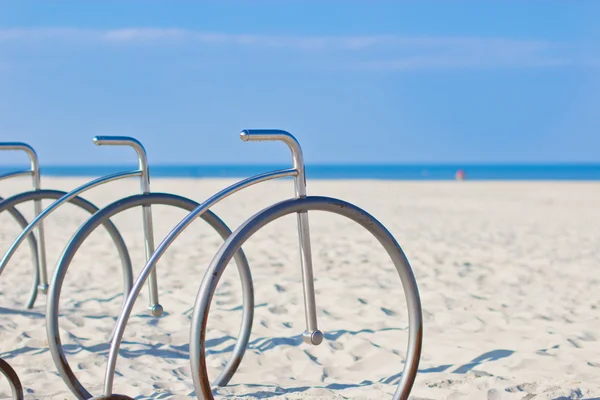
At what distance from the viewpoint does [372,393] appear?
3.15 metres

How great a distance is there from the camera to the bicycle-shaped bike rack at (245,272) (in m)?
2.24

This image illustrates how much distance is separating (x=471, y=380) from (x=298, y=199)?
1326 millimetres

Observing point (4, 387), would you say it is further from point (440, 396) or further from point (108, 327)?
point (440, 396)

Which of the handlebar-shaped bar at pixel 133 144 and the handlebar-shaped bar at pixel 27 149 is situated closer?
the handlebar-shaped bar at pixel 133 144

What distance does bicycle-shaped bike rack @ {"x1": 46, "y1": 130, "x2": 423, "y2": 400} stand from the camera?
7.36 feet

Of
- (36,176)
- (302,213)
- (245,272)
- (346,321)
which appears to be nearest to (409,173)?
(346,321)

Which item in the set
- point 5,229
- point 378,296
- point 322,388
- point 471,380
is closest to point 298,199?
point 322,388

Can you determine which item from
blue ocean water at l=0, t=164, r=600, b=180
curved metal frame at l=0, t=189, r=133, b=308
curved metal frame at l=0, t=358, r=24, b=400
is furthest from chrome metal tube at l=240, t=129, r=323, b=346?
blue ocean water at l=0, t=164, r=600, b=180

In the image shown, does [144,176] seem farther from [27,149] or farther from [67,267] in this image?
[27,149]

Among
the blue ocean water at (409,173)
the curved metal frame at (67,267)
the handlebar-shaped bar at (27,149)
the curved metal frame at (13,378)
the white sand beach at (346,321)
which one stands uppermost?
the handlebar-shaped bar at (27,149)

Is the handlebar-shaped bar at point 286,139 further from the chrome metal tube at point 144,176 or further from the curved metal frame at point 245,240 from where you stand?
the chrome metal tube at point 144,176

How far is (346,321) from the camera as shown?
4.36 m

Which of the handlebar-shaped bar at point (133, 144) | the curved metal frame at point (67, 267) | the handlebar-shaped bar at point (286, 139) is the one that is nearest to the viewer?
the handlebar-shaped bar at point (286, 139)

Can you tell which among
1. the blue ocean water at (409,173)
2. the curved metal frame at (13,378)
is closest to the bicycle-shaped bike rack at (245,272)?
the curved metal frame at (13,378)
